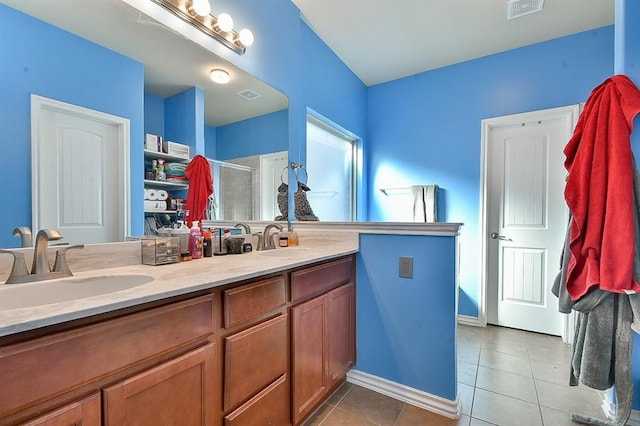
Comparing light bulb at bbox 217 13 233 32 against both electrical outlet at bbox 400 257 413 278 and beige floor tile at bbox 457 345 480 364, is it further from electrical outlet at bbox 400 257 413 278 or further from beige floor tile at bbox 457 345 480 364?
beige floor tile at bbox 457 345 480 364

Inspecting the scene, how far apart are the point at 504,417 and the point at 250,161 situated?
218 cm

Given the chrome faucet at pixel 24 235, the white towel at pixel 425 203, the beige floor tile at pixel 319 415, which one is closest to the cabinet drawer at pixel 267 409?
the beige floor tile at pixel 319 415

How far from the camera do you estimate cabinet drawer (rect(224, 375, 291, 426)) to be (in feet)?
3.53

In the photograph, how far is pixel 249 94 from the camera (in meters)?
2.01

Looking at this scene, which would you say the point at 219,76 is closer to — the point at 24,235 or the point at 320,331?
the point at 24,235

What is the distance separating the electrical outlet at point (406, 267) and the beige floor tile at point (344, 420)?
2.65 feet

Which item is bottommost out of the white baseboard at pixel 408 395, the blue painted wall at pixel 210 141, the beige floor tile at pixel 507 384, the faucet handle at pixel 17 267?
the beige floor tile at pixel 507 384

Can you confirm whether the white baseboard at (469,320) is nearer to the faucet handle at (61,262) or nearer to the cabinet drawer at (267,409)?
the cabinet drawer at (267,409)

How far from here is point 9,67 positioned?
98 cm

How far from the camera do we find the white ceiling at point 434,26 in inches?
90.8

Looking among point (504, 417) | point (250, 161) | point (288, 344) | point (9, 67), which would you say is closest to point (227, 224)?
point (250, 161)

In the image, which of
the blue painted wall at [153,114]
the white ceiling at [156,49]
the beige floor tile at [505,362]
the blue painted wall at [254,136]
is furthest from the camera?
the beige floor tile at [505,362]

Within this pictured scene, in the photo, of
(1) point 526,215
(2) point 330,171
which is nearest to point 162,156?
(2) point 330,171

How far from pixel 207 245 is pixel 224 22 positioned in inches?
52.2
